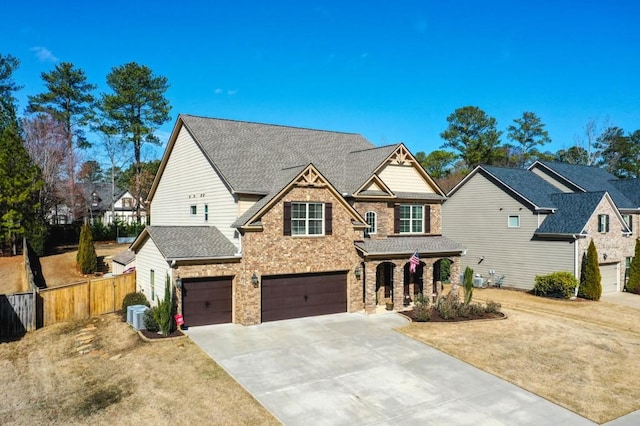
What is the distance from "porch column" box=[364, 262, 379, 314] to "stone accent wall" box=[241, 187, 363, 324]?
478 millimetres

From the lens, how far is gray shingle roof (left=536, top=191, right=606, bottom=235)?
28.1 m

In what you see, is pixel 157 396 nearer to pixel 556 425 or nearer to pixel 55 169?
pixel 556 425

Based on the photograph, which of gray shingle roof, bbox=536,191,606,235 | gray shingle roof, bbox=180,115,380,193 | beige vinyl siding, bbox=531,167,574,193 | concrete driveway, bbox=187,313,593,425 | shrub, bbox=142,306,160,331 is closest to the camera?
concrete driveway, bbox=187,313,593,425

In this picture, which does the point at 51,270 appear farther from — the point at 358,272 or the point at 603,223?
the point at 603,223

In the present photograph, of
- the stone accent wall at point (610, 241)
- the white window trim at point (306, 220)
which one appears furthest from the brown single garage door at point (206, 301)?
the stone accent wall at point (610, 241)

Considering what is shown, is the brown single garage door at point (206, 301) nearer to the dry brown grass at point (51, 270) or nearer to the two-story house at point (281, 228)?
the two-story house at point (281, 228)

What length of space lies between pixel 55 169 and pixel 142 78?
15415mm

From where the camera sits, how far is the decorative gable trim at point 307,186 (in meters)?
19.5

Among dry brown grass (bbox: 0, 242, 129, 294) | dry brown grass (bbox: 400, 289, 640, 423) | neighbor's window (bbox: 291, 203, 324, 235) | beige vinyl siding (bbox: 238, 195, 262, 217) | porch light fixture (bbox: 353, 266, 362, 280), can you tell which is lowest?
dry brown grass (bbox: 400, 289, 640, 423)

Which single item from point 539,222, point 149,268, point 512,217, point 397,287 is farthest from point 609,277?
point 149,268

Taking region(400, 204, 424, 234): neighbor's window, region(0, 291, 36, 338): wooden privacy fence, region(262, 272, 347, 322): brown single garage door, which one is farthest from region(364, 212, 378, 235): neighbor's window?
region(0, 291, 36, 338): wooden privacy fence

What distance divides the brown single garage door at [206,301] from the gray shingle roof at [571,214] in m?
20.7

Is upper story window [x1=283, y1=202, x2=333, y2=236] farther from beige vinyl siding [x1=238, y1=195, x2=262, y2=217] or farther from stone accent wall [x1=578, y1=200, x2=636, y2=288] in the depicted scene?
stone accent wall [x1=578, y1=200, x2=636, y2=288]

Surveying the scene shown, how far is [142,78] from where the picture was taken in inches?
2089
